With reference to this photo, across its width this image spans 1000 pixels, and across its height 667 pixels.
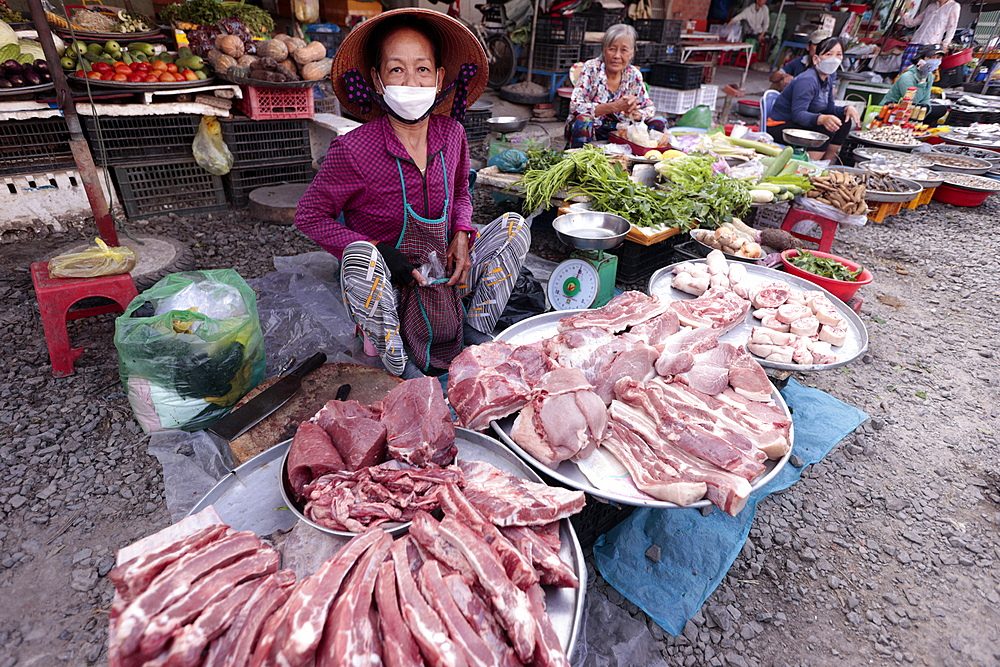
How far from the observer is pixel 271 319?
162 inches

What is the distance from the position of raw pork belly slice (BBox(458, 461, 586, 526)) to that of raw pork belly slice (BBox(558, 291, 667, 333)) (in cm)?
110

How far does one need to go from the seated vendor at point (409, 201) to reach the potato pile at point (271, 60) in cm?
304

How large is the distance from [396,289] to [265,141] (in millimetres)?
3841

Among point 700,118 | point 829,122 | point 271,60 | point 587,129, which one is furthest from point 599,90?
point 271,60

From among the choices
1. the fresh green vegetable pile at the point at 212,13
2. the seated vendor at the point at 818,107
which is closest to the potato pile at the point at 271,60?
the fresh green vegetable pile at the point at 212,13

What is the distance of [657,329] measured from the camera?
2842mm

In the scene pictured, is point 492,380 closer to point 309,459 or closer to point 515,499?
point 515,499

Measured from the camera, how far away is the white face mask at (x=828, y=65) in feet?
22.4

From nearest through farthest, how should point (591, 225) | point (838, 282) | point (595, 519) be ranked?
point (595, 519) < point (838, 282) < point (591, 225)

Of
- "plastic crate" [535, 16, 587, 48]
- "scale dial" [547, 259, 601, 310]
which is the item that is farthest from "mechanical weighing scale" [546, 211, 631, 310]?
"plastic crate" [535, 16, 587, 48]

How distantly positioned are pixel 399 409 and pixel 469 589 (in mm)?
896

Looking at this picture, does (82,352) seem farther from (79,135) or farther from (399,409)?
(399,409)

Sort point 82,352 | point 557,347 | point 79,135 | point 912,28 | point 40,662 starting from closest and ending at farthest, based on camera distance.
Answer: point 40,662 < point 557,347 < point 82,352 < point 79,135 < point 912,28

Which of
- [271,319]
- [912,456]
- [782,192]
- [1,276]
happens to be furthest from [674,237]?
[1,276]
